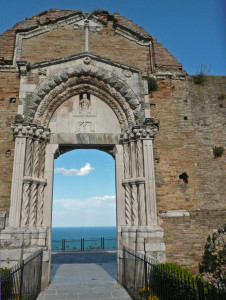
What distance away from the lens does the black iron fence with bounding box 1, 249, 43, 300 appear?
4082mm

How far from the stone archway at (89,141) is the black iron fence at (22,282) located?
1092 mm

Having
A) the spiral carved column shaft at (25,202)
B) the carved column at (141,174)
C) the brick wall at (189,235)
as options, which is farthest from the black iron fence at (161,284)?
the spiral carved column shaft at (25,202)

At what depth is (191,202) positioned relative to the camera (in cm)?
777

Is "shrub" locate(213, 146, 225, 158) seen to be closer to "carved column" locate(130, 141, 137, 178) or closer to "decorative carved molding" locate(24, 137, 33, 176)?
"carved column" locate(130, 141, 137, 178)

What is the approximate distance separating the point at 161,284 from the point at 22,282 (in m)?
2.53

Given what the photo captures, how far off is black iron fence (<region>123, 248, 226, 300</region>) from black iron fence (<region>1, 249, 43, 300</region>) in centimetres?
217

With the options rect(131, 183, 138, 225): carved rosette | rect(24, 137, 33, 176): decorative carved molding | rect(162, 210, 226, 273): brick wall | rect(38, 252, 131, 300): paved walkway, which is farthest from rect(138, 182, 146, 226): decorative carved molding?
rect(24, 137, 33, 176): decorative carved molding

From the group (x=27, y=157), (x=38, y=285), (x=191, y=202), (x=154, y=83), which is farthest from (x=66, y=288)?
(x=154, y=83)

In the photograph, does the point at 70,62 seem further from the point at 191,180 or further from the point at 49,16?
the point at 191,180

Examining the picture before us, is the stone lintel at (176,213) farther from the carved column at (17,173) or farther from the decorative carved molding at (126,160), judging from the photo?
the carved column at (17,173)

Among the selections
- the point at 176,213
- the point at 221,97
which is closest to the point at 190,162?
the point at 176,213

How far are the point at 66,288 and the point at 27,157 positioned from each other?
368 cm

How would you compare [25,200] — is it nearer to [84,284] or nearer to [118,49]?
[84,284]

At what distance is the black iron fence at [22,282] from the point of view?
4.08 metres
